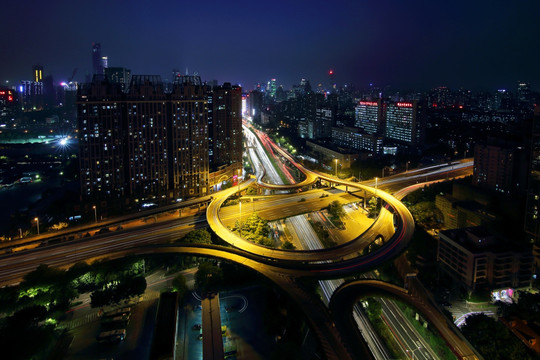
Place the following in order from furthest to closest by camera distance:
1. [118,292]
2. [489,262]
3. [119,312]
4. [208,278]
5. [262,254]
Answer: [262,254] < [208,278] < [489,262] < [118,292] < [119,312]

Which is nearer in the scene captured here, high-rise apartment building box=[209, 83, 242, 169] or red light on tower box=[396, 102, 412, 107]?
high-rise apartment building box=[209, 83, 242, 169]

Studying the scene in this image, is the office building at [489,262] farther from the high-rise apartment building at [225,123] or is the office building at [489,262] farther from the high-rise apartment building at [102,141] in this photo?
the high-rise apartment building at [225,123]

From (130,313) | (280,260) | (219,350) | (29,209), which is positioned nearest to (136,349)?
(130,313)

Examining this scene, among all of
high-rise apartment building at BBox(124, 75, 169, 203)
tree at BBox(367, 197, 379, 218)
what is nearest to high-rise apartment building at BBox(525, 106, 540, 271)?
tree at BBox(367, 197, 379, 218)

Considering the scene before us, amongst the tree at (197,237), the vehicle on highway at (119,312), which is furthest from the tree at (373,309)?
the vehicle on highway at (119,312)

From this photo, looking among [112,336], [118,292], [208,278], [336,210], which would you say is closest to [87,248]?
[118,292]

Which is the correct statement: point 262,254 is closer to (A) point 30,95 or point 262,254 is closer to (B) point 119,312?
(B) point 119,312

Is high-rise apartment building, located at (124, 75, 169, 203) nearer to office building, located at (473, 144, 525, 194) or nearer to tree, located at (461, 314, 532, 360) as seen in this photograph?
tree, located at (461, 314, 532, 360)

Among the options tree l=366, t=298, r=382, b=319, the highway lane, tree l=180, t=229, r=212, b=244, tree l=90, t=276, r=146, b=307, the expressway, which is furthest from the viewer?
tree l=180, t=229, r=212, b=244
